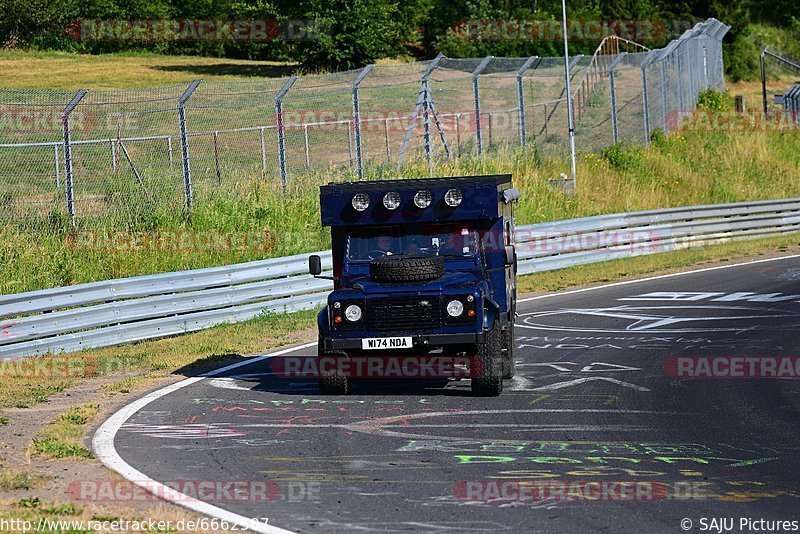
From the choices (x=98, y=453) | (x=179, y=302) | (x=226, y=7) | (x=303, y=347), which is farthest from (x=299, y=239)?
(x=226, y=7)

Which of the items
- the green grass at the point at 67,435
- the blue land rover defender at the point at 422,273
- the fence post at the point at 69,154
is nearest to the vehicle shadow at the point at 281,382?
the blue land rover defender at the point at 422,273

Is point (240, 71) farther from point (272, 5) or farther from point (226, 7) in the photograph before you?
point (226, 7)

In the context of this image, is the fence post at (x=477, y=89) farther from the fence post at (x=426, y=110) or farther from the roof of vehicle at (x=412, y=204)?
the roof of vehicle at (x=412, y=204)

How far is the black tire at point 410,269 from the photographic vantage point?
1260cm

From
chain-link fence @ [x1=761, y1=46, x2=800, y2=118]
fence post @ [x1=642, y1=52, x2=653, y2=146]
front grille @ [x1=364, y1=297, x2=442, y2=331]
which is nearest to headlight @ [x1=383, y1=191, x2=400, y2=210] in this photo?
front grille @ [x1=364, y1=297, x2=442, y2=331]

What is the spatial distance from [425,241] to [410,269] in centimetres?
64

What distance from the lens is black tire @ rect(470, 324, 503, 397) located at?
12.2 m

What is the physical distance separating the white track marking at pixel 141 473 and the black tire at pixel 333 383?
186cm

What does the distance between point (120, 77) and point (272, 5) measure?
1341cm

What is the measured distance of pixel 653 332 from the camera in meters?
17.1

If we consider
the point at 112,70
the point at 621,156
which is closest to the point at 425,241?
the point at 621,156

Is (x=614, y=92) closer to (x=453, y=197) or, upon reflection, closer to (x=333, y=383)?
(x=453, y=197)

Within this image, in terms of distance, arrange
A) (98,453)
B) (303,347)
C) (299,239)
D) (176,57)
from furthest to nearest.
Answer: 1. (176,57)
2. (299,239)
3. (303,347)
4. (98,453)

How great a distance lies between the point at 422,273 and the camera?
12594mm
